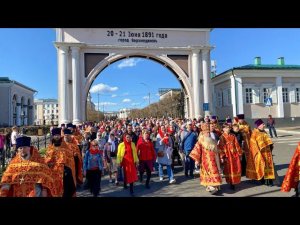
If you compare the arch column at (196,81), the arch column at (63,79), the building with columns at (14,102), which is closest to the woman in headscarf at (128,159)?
the arch column at (63,79)

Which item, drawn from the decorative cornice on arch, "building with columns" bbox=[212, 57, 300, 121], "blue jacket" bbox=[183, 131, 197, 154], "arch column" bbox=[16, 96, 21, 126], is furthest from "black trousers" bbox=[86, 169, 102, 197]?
"arch column" bbox=[16, 96, 21, 126]

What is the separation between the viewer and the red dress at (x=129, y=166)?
7.57 meters

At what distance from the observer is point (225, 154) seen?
7879mm

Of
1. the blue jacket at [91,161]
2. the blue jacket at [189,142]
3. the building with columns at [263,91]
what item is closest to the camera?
the blue jacket at [91,161]

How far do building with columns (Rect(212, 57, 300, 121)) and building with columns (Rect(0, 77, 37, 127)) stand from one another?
1302 inches

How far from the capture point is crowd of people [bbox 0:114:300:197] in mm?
4082

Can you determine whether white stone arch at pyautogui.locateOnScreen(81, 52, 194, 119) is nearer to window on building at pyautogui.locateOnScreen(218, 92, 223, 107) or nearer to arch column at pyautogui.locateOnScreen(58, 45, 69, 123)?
arch column at pyautogui.locateOnScreen(58, 45, 69, 123)

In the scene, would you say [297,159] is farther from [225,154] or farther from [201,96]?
[201,96]

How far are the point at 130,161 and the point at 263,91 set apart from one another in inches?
1054

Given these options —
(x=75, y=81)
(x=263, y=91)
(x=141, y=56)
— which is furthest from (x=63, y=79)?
(x=263, y=91)

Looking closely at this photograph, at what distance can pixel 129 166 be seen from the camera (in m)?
7.67

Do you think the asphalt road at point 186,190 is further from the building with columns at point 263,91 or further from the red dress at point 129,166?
the building with columns at point 263,91

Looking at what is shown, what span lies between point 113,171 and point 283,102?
1067 inches
